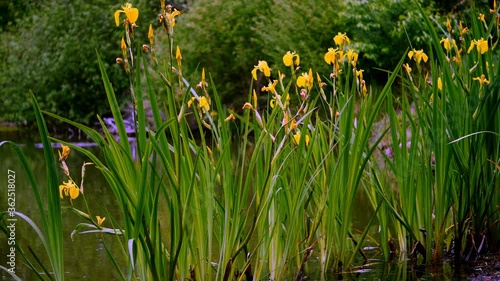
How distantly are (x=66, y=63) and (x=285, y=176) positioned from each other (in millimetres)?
16954

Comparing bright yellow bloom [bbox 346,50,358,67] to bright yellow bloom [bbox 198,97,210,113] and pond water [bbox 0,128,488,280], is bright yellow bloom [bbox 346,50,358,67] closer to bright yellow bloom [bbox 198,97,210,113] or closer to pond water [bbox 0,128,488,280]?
bright yellow bloom [bbox 198,97,210,113]

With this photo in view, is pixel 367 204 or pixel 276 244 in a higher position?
pixel 276 244

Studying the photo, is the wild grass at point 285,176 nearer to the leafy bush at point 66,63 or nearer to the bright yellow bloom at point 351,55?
the bright yellow bloom at point 351,55

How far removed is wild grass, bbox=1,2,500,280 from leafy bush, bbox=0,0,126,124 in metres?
16.1

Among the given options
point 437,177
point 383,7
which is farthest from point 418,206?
point 383,7

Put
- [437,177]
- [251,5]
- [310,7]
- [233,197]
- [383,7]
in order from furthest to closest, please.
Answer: [251,5], [310,7], [383,7], [437,177], [233,197]

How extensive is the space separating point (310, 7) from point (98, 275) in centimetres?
973

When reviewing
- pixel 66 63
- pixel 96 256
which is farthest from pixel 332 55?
pixel 66 63

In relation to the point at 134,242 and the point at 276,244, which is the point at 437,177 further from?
the point at 134,242

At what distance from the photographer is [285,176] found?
7.96 ft

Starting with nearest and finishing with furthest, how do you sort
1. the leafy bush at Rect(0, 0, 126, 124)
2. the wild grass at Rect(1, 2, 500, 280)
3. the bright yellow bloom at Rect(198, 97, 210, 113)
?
the wild grass at Rect(1, 2, 500, 280), the bright yellow bloom at Rect(198, 97, 210, 113), the leafy bush at Rect(0, 0, 126, 124)

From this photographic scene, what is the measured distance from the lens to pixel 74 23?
18.6 meters

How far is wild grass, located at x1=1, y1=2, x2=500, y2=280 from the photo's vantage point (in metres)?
2.01

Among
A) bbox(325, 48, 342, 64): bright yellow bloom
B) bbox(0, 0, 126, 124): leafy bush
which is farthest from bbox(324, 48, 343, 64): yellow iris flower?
bbox(0, 0, 126, 124): leafy bush
